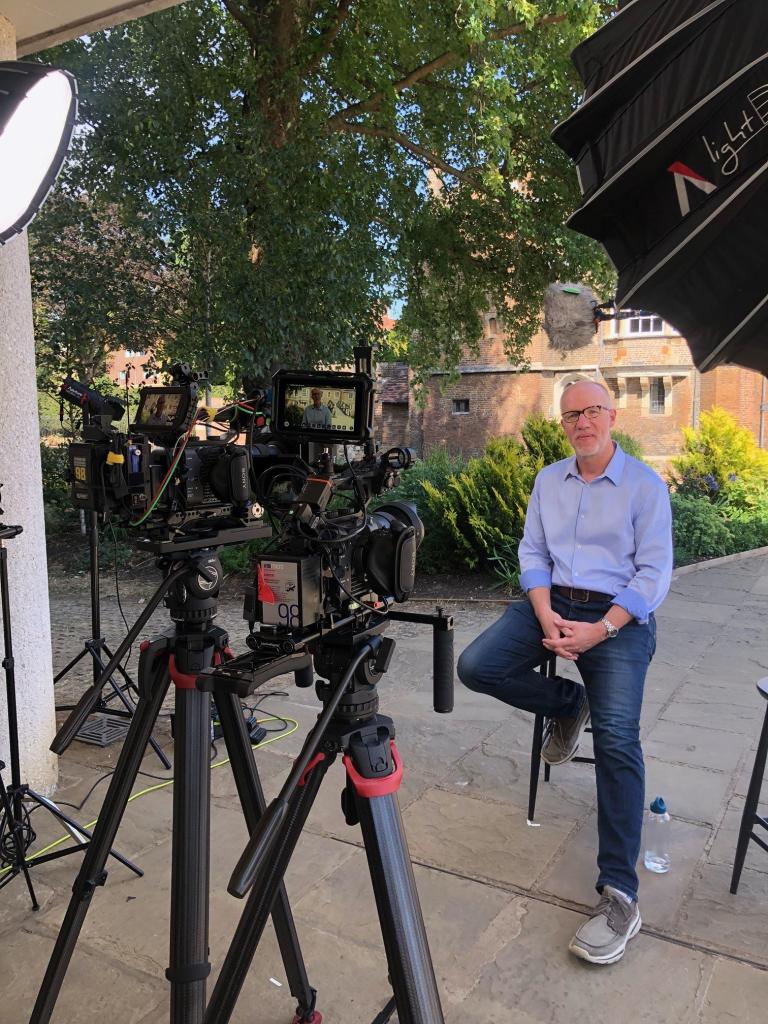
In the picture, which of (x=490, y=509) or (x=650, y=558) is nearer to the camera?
(x=650, y=558)

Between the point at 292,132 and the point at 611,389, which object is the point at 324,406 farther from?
the point at 611,389

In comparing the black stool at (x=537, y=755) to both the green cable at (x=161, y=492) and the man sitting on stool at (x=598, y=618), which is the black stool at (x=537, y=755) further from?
the green cable at (x=161, y=492)

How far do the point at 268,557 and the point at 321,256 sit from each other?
6.48 m

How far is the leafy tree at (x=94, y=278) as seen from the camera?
24.5ft

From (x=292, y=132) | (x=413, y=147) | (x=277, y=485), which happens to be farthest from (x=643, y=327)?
(x=277, y=485)

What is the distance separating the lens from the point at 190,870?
71.4 inches

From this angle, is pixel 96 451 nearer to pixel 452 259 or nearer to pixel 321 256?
pixel 321 256

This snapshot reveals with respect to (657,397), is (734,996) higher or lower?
lower

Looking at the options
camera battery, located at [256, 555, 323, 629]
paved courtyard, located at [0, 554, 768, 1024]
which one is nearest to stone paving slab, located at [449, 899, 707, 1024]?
paved courtyard, located at [0, 554, 768, 1024]

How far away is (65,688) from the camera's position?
518cm

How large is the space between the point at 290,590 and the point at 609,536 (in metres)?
1.85

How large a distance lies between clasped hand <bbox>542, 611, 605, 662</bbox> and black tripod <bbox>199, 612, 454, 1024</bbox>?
51.4 inches

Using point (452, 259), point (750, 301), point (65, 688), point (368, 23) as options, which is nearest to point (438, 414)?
point (452, 259)

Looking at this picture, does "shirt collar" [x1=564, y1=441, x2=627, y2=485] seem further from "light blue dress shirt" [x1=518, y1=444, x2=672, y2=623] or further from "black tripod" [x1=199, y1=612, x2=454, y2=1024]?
"black tripod" [x1=199, y1=612, x2=454, y2=1024]
